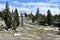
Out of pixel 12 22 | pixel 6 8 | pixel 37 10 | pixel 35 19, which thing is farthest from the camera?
pixel 37 10

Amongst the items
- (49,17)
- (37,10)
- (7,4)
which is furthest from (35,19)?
(7,4)

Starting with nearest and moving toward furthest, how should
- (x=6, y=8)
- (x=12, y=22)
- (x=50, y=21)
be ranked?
1. (x=12, y=22)
2. (x=6, y=8)
3. (x=50, y=21)

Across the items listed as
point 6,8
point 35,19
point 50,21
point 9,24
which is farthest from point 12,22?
point 35,19

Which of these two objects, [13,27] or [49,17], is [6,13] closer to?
[13,27]

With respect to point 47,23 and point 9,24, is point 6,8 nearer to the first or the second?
point 9,24

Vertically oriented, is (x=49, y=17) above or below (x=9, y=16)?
below

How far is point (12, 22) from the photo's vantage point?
185 feet

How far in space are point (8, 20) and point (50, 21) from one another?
51.2 m

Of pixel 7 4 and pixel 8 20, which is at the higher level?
pixel 7 4

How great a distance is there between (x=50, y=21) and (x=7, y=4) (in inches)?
1862

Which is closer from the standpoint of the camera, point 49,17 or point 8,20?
point 8,20

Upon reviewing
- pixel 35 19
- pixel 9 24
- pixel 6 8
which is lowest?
pixel 35 19

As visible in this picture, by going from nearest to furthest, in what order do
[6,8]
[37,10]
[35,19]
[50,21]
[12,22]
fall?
[12,22] < [6,8] < [50,21] < [35,19] < [37,10]

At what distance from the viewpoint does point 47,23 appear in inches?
4272
